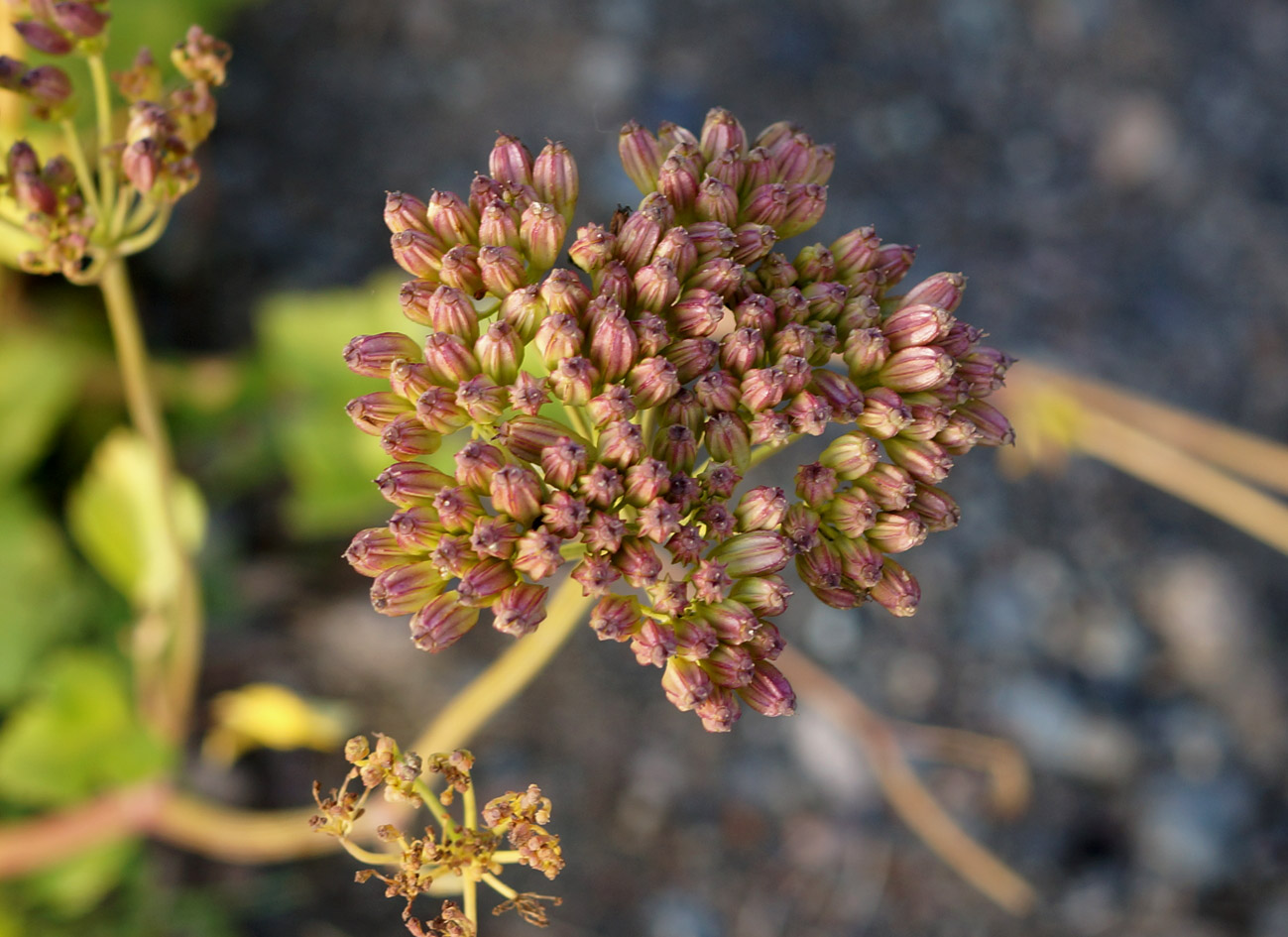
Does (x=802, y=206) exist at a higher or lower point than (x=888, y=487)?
higher

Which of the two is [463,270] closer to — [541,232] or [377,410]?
[541,232]

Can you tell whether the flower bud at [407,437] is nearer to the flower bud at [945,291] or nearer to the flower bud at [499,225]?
the flower bud at [499,225]

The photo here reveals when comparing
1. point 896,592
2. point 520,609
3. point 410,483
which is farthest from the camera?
point 896,592

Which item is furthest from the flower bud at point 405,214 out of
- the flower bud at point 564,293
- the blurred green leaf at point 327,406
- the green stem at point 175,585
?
the blurred green leaf at point 327,406

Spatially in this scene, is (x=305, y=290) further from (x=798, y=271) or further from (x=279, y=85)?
(x=798, y=271)

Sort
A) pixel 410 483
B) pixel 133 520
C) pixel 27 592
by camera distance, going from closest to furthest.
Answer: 1. pixel 410 483
2. pixel 133 520
3. pixel 27 592

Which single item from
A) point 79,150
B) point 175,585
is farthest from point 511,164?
point 175,585

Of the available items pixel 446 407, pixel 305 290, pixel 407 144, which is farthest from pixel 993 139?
pixel 446 407

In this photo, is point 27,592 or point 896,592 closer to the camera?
point 896,592
